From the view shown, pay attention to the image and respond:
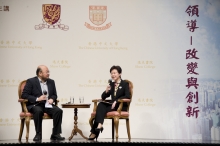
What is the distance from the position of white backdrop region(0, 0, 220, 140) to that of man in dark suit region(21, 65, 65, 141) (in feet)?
3.26

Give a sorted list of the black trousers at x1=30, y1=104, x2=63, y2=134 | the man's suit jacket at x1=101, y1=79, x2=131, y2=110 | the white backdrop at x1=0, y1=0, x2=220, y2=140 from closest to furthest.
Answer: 1. the black trousers at x1=30, y1=104, x2=63, y2=134
2. the man's suit jacket at x1=101, y1=79, x2=131, y2=110
3. the white backdrop at x1=0, y1=0, x2=220, y2=140

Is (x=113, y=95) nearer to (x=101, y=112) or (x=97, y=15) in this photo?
(x=101, y=112)

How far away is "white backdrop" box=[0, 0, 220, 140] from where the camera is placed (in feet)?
24.9

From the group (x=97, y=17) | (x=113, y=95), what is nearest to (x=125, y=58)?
(x=97, y=17)

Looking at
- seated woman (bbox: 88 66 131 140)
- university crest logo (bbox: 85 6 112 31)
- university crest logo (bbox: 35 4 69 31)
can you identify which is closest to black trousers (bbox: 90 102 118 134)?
seated woman (bbox: 88 66 131 140)

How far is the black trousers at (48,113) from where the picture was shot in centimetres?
629

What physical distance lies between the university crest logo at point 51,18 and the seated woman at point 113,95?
145 centimetres

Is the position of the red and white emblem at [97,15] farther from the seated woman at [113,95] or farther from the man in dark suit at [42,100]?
the man in dark suit at [42,100]

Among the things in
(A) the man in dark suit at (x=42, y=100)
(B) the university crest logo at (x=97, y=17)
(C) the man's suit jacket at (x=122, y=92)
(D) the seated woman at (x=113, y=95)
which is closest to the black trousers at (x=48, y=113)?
(A) the man in dark suit at (x=42, y=100)

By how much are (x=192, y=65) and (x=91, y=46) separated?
5.77ft

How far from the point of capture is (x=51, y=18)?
25.0ft

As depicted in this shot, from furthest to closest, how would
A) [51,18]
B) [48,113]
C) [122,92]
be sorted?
[51,18] < [122,92] < [48,113]

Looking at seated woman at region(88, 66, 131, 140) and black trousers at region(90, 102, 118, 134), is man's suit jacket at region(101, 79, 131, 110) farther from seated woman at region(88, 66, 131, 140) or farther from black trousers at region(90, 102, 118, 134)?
black trousers at region(90, 102, 118, 134)

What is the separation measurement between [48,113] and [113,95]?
1008mm
